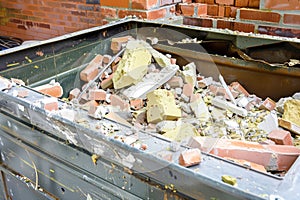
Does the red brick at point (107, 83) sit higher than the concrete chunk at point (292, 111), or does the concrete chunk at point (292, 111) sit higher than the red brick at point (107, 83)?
the red brick at point (107, 83)

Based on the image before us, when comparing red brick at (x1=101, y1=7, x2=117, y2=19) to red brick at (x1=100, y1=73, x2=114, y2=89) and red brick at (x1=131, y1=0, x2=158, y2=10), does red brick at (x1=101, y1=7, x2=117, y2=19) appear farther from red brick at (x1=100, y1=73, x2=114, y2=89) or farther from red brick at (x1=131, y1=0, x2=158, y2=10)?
red brick at (x1=100, y1=73, x2=114, y2=89)

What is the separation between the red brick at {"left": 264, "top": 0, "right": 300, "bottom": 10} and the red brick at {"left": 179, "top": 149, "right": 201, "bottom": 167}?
1.54 meters

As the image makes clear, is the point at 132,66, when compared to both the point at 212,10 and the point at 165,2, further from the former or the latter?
the point at 212,10

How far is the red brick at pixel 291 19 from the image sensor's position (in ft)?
6.62

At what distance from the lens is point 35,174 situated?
1.25 meters

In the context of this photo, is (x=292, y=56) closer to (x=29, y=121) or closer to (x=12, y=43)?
(x=29, y=121)

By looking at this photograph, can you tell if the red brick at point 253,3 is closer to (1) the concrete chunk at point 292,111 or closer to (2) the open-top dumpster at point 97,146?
(2) the open-top dumpster at point 97,146

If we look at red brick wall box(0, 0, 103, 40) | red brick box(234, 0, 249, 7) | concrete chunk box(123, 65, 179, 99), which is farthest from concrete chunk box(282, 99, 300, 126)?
red brick wall box(0, 0, 103, 40)

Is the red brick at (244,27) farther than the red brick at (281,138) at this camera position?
Yes

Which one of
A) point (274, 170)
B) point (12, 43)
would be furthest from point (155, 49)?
point (12, 43)

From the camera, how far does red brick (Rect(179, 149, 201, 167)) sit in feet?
2.69

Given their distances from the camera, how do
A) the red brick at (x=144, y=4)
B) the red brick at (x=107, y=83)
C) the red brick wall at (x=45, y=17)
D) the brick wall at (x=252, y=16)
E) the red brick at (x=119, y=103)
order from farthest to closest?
the red brick wall at (x=45, y=17) → the red brick at (x=144, y=4) → the brick wall at (x=252, y=16) → the red brick at (x=107, y=83) → the red brick at (x=119, y=103)

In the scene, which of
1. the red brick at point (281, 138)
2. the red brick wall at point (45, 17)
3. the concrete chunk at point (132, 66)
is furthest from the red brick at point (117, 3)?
the red brick at point (281, 138)

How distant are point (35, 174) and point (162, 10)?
5.13 ft
